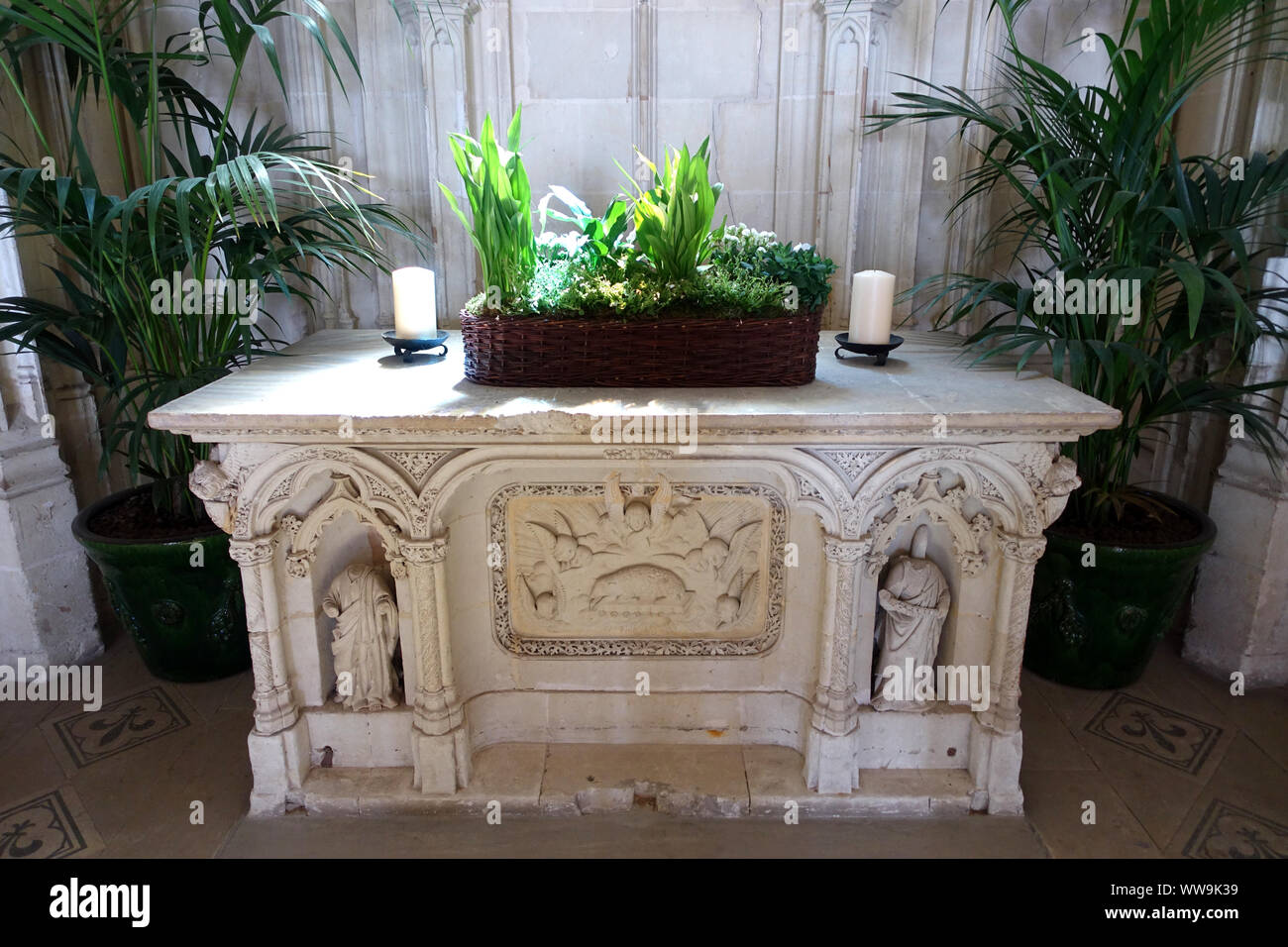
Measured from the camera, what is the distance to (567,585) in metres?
2.43

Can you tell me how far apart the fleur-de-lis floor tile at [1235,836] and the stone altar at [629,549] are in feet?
1.56

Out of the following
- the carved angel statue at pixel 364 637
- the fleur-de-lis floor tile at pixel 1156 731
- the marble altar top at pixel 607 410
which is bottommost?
the fleur-de-lis floor tile at pixel 1156 731

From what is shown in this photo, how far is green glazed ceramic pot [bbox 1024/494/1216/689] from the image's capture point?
2725 millimetres

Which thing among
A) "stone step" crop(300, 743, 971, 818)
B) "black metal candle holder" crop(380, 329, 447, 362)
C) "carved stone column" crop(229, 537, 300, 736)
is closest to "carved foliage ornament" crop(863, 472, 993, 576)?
"stone step" crop(300, 743, 971, 818)

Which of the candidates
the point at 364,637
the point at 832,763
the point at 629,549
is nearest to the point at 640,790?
the point at 832,763

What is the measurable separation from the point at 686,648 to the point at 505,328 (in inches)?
39.0

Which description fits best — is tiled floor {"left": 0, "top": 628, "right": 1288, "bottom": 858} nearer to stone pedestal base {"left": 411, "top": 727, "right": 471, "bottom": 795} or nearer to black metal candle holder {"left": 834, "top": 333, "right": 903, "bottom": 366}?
stone pedestal base {"left": 411, "top": 727, "right": 471, "bottom": 795}

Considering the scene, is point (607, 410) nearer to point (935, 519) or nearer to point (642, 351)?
point (642, 351)

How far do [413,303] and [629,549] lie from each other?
0.88 m

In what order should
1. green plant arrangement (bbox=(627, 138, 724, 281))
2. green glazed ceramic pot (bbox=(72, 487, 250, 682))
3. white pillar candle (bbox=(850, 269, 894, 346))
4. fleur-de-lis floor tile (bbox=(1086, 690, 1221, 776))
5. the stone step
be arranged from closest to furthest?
green plant arrangement (bbox=(627, 138, 724, 281))
the stone step
white pillar candle (bbox=(850, 269, 894, 346))
fleur-de-lis floor tile (bbox=(1086, 690, 1221, 776))
green glazed ceramic pot (bbox=(72, 487, 250, 682))

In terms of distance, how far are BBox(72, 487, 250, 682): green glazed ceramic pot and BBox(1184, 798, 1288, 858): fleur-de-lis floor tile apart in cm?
279

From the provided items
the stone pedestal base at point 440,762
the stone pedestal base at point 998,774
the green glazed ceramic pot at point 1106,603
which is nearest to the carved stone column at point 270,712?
the stone pedestal base at point 440,762

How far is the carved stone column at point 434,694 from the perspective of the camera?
2240 mm

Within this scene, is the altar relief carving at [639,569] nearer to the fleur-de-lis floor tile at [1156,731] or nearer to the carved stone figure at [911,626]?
the carved stone figure at [911,626]
